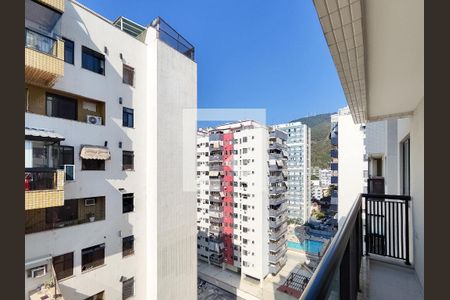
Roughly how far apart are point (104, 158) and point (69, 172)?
0.62 m

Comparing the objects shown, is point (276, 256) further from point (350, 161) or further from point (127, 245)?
point (127, 245)

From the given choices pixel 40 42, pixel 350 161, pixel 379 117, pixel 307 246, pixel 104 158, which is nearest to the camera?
pixel 379 117

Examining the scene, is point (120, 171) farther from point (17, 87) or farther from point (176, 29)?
point (17, 87)

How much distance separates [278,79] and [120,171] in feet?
56.7

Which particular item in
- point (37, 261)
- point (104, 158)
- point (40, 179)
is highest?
point (104, 158)

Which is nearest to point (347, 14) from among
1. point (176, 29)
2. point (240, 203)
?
point (176, 29)

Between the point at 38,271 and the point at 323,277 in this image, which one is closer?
the point at 323,277

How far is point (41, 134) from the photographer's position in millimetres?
3396

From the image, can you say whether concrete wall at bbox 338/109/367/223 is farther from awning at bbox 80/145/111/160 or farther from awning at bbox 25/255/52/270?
awning at bbox 25/255/52/270

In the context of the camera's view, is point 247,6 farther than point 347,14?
Yes

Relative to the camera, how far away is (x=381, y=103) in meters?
2.56

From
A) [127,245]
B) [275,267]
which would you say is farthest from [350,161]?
[127,245]

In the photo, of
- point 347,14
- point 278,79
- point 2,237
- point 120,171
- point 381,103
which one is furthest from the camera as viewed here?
point 278,79

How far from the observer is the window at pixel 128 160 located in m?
4.86
